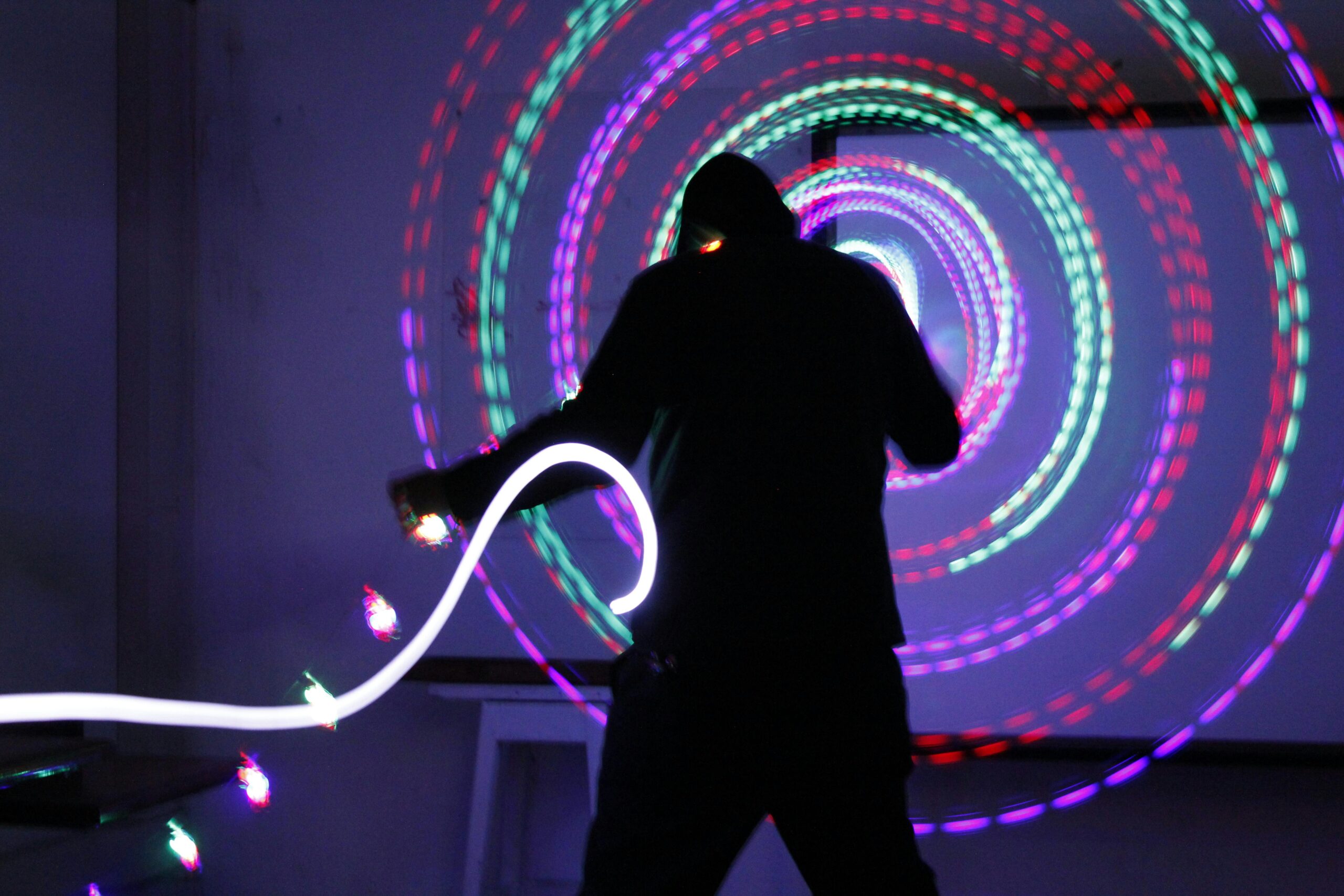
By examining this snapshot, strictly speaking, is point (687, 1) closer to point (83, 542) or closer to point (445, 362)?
point (445, 362)

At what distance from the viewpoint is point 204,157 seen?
110 inches

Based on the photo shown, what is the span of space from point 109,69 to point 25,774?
1.87 metres

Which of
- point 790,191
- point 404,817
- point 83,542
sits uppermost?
point 790,191

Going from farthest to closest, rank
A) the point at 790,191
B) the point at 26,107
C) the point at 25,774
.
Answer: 1. the point at 790,191
2. the point at 26,107
3. the point at 25,774

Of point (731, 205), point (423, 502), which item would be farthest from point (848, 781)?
point (731, 205)

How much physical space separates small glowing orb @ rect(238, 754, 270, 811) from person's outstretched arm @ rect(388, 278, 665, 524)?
1.64 meters

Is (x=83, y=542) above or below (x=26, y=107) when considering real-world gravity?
below

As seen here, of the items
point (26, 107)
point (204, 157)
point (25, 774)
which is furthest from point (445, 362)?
point (25, 774)

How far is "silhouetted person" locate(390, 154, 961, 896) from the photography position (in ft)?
4.40

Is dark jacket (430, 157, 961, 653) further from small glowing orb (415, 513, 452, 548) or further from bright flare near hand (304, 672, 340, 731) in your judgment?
bright flare near hand (304, 672, 340, 731)

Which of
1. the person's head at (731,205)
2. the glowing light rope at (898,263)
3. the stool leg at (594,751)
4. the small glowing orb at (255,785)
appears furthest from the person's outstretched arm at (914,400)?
the small glowing orb at (255,785)

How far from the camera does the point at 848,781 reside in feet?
4.39

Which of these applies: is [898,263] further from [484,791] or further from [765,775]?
[484,791]

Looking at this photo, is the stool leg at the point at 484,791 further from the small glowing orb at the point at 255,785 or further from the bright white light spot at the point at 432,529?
the bright white light spot at the point at 432,529
